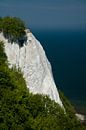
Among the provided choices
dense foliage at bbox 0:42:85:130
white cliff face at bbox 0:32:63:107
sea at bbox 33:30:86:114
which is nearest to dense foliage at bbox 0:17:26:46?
white cliff face at bbox 0:32:63:107

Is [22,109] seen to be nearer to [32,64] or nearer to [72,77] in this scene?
[32,64]

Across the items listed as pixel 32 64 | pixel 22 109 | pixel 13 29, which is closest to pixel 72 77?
pixel 32 64

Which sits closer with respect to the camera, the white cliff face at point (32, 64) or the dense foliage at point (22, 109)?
the dense foliage at point (22, 109)

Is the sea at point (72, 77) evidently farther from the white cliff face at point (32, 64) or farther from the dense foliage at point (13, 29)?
the dense foliage at point (13, 29)

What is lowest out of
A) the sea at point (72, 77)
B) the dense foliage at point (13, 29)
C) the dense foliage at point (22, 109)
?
the dense foliage at point (22, 109)

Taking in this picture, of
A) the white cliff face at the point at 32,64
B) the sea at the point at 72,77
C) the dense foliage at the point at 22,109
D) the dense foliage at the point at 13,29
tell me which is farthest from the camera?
the sea at the point at 72,77

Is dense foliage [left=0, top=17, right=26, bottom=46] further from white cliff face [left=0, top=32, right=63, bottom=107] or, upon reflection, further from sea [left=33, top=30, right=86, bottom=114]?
sea [left=33, top=30, right=86, bottom=114]

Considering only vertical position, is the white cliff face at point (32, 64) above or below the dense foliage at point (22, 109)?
above

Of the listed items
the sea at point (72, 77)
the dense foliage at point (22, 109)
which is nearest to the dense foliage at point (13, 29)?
the dense foliage at point (22, 109)
